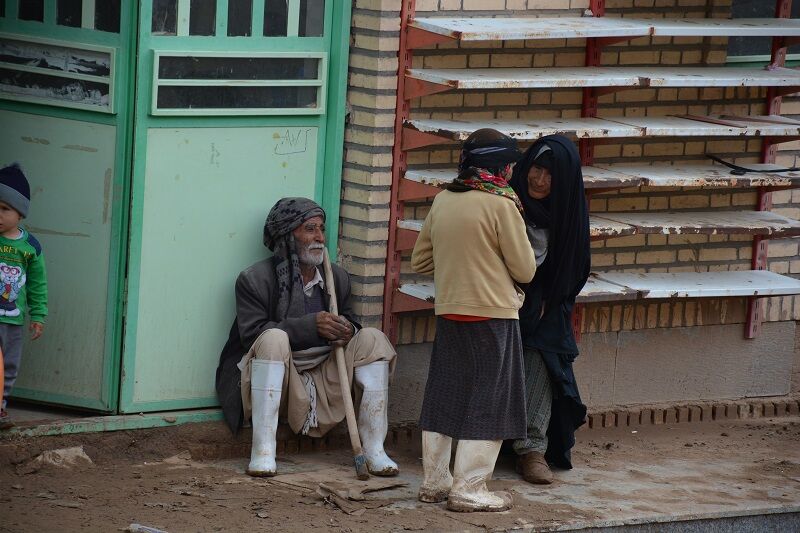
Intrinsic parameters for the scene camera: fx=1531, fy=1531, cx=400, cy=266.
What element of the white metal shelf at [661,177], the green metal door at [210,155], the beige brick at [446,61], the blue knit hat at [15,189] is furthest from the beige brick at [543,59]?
the blue knit hat at [15,189]

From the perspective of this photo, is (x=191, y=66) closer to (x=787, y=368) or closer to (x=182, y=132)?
(x=182, y=132)

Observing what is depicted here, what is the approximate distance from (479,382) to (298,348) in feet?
3.38

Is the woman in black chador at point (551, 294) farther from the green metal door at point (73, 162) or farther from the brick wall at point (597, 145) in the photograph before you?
the green metal door at point (73, 162)

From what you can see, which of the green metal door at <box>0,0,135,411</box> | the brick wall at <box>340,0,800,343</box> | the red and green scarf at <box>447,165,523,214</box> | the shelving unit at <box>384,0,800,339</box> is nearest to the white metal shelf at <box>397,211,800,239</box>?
the shelving unit at <box>384,0,800,339</box>

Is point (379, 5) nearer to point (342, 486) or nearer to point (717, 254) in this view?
point (342, 486)

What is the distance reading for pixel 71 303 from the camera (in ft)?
23.6

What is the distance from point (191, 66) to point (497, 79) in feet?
4.81

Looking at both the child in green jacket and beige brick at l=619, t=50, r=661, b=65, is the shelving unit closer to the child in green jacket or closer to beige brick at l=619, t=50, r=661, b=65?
beige brick at l=619, t=50, r=661, b=65

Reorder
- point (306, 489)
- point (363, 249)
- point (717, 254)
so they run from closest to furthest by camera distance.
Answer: point (306, 489) → point (363, 249) → point (717, 254)

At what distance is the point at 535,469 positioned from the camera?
24.0ft

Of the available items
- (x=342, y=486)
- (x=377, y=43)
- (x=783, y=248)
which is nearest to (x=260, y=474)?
(x=342, y=486)

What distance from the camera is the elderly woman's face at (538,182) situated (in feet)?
23.6

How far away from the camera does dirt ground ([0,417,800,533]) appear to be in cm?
647

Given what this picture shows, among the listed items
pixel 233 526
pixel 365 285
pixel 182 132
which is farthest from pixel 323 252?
pixel 233 526
